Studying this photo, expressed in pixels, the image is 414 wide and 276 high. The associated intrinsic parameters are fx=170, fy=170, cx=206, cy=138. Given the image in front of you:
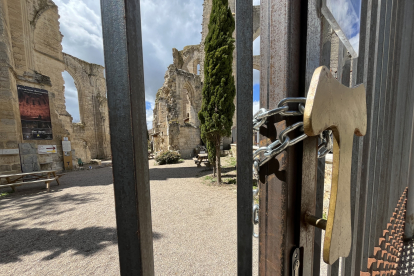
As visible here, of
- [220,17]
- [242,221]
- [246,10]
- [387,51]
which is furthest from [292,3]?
[220,17]

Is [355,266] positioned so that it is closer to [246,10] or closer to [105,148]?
[246,10]

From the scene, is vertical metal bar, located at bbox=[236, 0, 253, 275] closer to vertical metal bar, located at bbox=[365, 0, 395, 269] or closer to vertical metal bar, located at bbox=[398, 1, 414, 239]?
vertical metal bar, located at bbox=[365, 0, 395, 269]

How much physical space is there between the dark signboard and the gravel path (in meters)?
4.18

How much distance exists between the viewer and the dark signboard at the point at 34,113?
826 cm

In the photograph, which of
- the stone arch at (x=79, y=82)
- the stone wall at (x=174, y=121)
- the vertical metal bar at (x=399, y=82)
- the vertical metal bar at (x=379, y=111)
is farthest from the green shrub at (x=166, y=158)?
the vertical metal bar at (x=379, y=111)

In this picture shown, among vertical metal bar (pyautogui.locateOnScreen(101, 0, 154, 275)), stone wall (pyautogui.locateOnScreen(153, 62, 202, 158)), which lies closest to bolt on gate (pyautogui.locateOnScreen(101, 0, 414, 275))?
vertical metal bar (pyautogui.locateOnScreen(101, 0, 154, 275))

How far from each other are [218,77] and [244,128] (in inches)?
255

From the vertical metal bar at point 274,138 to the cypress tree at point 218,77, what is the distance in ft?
19.5

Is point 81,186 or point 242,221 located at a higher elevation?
point 242,221

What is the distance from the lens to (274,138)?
597 mm

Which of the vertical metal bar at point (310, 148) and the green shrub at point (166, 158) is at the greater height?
the vertical metal bar at point (310, 148)

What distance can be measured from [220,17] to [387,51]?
19.7ft

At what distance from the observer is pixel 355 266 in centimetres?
115

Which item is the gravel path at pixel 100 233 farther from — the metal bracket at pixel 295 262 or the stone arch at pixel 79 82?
the stone arch at pixel 79 82
